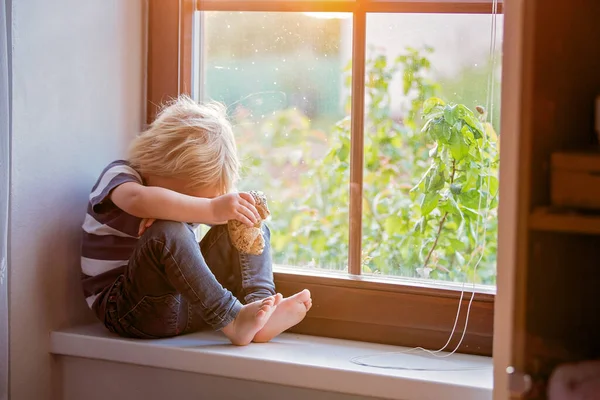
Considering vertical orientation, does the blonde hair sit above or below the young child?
above

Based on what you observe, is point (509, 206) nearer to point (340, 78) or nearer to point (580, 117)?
point (580, 117)

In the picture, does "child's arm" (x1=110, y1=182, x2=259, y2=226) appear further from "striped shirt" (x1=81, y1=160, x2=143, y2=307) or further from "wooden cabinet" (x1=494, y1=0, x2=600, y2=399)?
"wooden cabinet" (x1=494, y1=0, x2=600, y2=399)

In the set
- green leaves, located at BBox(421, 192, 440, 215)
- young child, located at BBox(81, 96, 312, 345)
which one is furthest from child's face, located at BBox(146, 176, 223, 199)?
green leaves, located at BBox(421, 192, 440, 215)

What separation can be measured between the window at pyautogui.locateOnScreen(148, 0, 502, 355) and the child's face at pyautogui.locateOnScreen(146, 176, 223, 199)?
→ 0.18 metres

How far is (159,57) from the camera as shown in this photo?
1593 mm

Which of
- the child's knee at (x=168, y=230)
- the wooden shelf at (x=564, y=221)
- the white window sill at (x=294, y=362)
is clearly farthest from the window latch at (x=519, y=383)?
the child's knee at (x=168, y=230)

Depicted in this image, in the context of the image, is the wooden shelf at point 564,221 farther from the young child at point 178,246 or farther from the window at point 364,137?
the young child at point 178,246

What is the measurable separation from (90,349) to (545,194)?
93cm

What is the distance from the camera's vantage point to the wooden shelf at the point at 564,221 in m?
0.83

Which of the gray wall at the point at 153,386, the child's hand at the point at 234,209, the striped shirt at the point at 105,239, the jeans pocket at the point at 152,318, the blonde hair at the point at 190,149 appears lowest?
the gray wall at the point at 153,386

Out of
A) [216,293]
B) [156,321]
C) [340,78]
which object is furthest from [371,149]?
[156,321]

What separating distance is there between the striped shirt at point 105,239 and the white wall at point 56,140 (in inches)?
2.4

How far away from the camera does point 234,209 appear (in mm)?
1366

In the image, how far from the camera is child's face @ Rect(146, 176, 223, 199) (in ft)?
4.68
